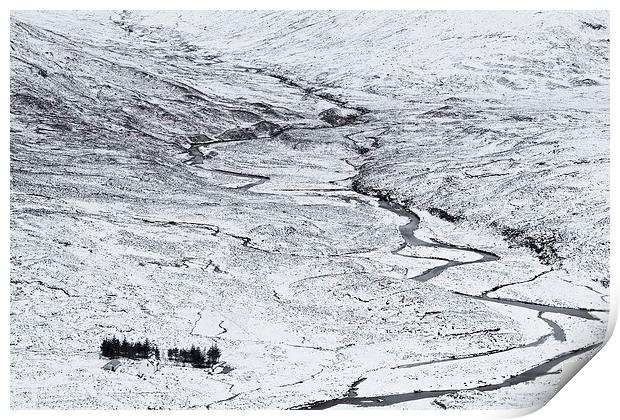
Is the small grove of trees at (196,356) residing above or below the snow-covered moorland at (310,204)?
below

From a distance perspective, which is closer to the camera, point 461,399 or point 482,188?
point 461,399

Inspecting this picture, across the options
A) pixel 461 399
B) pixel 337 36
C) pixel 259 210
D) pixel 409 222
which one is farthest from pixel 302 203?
pixel 461 399

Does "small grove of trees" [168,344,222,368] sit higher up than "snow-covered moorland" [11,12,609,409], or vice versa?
"snow-covered moorland" [11,12,609,409]

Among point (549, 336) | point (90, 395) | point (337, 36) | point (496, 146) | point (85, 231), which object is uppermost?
point (337, 36)

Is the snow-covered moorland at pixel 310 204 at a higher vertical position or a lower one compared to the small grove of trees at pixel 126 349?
higher

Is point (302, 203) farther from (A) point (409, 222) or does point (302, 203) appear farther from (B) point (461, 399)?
(B) point (461, 399)
